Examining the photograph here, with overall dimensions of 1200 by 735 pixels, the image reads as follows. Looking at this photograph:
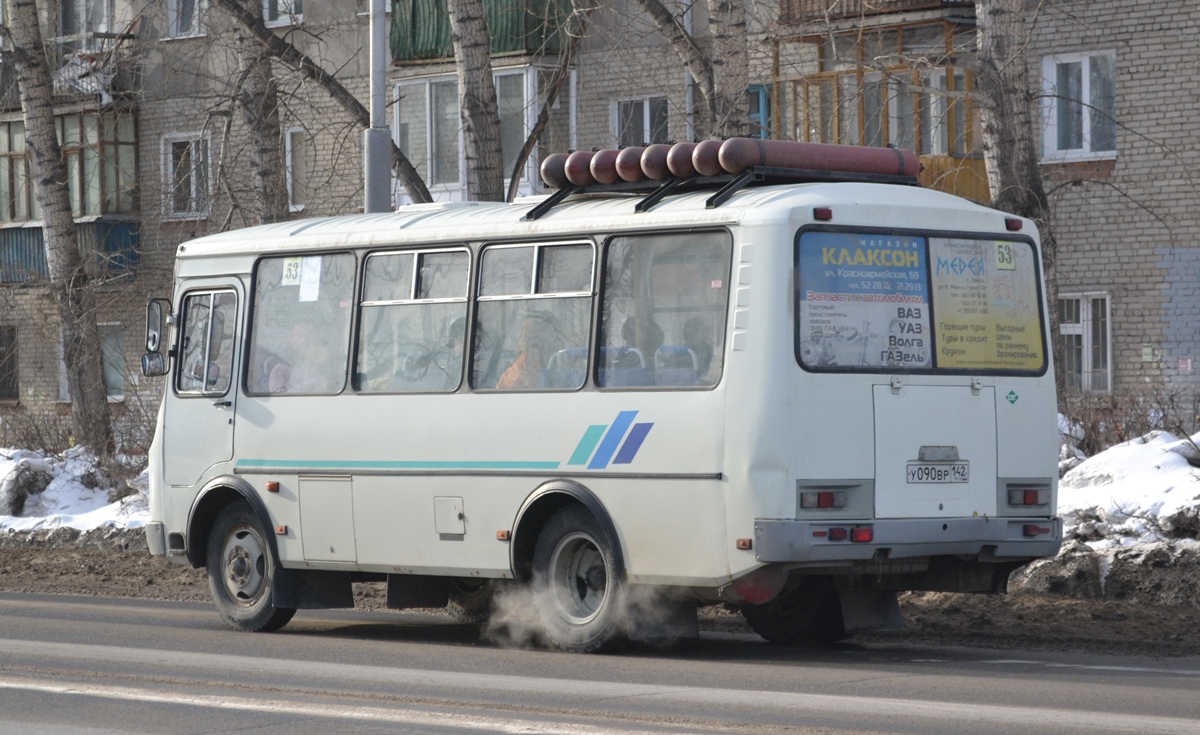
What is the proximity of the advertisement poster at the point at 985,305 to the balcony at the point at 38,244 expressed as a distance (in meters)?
24.7

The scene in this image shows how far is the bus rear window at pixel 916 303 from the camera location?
10.0 meters

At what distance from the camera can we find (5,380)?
3759 centimetres

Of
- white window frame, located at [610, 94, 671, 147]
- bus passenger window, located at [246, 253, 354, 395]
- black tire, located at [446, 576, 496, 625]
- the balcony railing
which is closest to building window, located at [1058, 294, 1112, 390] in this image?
the balcony railing

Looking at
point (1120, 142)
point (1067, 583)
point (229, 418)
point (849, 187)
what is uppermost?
point (1120, 142)

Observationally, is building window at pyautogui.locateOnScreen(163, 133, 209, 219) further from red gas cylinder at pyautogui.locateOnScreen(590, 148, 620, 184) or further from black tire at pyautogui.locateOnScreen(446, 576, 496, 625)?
red gas cylinder at pyautogui.locateOnScreen(590, 148, 620, 184)

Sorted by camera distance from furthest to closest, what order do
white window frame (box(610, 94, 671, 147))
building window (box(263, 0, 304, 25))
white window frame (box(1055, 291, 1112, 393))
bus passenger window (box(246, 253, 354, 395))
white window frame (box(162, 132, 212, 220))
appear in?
building window (box(263, 0, 304, 25)) < white window frame (box(610, 94, 671, 147)) < white window frame (box(1055, 291, 1112, 393)) < white window frame (box(162, 132, 212, 220)) < bus passenger window (box(246, 253, 354, 395))

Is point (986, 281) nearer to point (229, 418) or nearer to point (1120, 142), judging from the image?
point (229, 418)

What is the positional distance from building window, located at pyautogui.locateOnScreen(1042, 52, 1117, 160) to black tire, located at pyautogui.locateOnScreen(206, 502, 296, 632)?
630 inches

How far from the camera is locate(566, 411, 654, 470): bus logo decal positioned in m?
10.3

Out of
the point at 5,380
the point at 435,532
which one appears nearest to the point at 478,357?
the point at 435,532

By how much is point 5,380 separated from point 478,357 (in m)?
28.5

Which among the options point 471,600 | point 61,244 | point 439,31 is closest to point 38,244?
point 439,31

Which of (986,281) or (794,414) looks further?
(986,281)

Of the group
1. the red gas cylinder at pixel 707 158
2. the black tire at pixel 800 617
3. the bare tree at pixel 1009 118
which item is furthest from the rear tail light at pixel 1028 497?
the bare tree at pixel 1009 118
